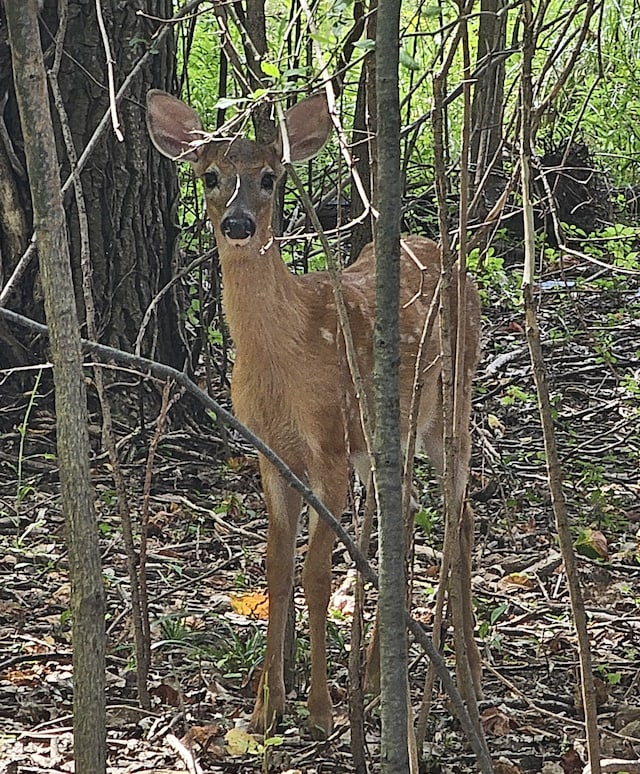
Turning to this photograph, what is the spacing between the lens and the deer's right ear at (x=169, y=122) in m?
4.29

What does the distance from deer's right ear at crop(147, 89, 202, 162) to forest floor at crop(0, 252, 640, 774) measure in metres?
1.04

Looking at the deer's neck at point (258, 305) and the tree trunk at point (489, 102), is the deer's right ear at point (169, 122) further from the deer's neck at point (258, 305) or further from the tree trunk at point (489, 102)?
the tree trunk at point (489, 102)

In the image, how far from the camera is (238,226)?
4.01 metres

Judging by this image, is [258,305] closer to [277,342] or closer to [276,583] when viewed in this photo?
[277,342]

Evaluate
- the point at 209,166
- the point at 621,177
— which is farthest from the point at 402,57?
the point at 621,177

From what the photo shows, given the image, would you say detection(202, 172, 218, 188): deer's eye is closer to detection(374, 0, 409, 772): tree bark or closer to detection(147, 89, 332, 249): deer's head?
detection(147, 89, 332, 249): deer's head

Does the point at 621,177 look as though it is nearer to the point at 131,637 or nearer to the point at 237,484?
the point at 237,484

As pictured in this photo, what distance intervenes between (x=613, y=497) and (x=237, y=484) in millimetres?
1708

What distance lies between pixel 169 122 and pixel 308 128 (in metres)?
0.47

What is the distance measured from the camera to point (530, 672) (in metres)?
4.05

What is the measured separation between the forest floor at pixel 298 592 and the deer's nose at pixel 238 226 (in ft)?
3.26

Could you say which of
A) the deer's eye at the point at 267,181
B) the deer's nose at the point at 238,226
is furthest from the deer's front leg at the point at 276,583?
the deer's eye at the point at 267,181

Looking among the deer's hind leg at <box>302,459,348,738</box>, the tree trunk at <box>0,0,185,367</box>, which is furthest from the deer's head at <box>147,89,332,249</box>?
the tree trunk at <box>0,0,185,367</box>

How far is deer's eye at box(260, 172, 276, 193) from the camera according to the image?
4238 mm
